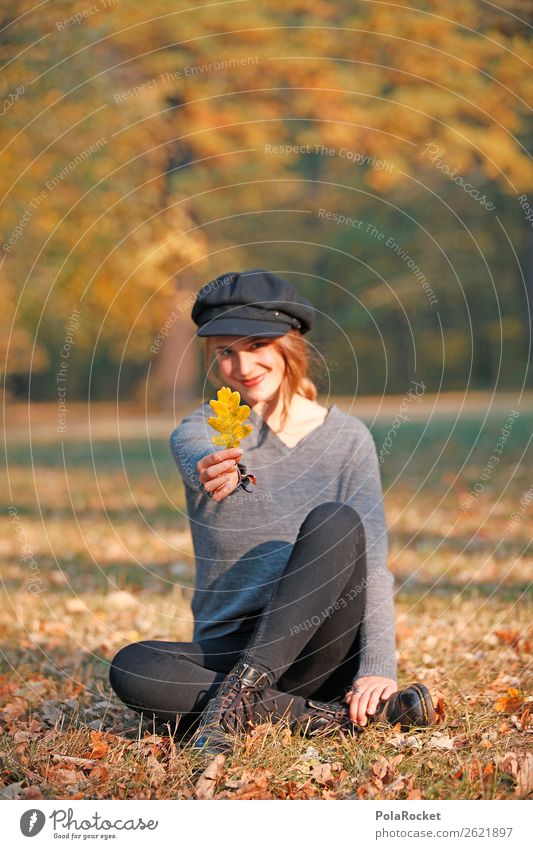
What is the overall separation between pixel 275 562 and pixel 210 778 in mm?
949

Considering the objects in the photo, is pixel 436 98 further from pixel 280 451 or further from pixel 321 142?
pixel 280 451

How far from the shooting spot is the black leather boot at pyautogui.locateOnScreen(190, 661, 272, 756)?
324 cm

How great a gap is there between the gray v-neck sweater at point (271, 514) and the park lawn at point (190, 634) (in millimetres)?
462

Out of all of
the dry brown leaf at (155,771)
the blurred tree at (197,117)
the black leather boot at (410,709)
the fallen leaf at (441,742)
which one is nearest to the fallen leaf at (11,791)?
the dry brown leaf at (155,771)

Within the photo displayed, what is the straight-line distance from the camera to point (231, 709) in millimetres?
3322

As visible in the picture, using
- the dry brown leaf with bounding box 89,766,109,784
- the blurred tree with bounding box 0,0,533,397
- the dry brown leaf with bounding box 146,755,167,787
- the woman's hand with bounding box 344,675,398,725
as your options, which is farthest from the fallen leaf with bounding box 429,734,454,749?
the blurred tree with bounding box 0,0,533,397


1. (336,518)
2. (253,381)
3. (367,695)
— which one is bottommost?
(367,695)

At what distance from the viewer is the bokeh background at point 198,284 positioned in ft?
12.1

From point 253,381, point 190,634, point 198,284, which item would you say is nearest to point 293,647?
point 253,381

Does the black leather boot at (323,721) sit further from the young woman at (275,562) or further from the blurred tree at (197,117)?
the blurred tree at (197,117)

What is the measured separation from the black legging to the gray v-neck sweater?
3.8 inches
